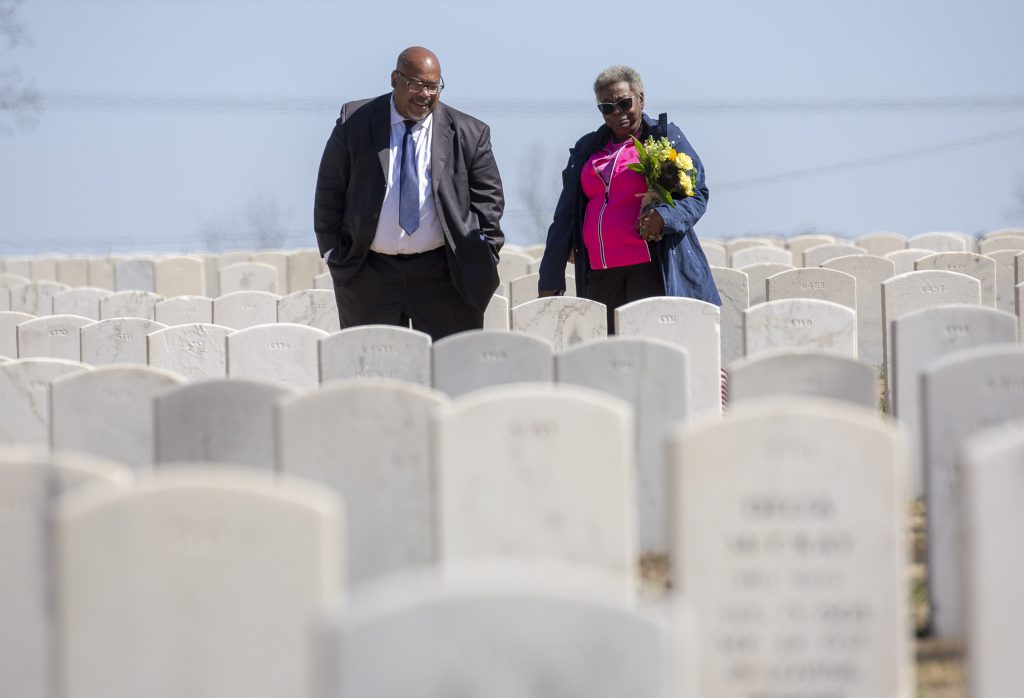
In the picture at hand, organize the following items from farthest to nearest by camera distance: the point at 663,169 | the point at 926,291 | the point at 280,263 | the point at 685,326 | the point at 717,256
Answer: the point at 280,263 < the point at 717,256 < the point at 926,291 < the point at 663,169 < the point at 685,326

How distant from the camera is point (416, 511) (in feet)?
14.2

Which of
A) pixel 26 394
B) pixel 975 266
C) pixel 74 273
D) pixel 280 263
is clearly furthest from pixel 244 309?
pixel 74 273

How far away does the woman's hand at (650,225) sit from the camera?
7441mm

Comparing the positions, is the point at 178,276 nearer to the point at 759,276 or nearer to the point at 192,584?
the point at 759,276

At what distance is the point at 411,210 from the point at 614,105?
1252 millimetres

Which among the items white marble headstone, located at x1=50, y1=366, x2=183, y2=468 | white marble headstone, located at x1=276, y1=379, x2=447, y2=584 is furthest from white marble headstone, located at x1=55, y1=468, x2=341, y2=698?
white marble headstone, located at x1=50, y1=366, x2=183, y2=468

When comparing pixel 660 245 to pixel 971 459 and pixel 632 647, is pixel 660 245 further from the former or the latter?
pixel 632 647

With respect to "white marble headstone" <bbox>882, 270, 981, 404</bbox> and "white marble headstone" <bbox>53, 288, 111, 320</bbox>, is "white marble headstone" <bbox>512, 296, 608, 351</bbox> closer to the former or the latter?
"white marble headstone" <bbox>882, 270, 981, 404</bbox>

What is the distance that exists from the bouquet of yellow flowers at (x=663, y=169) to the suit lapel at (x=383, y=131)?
1.31 meters

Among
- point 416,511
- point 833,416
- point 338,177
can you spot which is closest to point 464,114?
point 338,177

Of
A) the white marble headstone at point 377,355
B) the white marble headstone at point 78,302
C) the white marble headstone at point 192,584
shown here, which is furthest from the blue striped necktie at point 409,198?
the white marble headstone at point 78,302

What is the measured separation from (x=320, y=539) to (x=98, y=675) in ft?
1.94

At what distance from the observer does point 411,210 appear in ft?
23.7

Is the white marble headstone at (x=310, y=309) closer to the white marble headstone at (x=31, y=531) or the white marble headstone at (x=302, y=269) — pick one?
the white marble headstone at (x=302, y=269)
